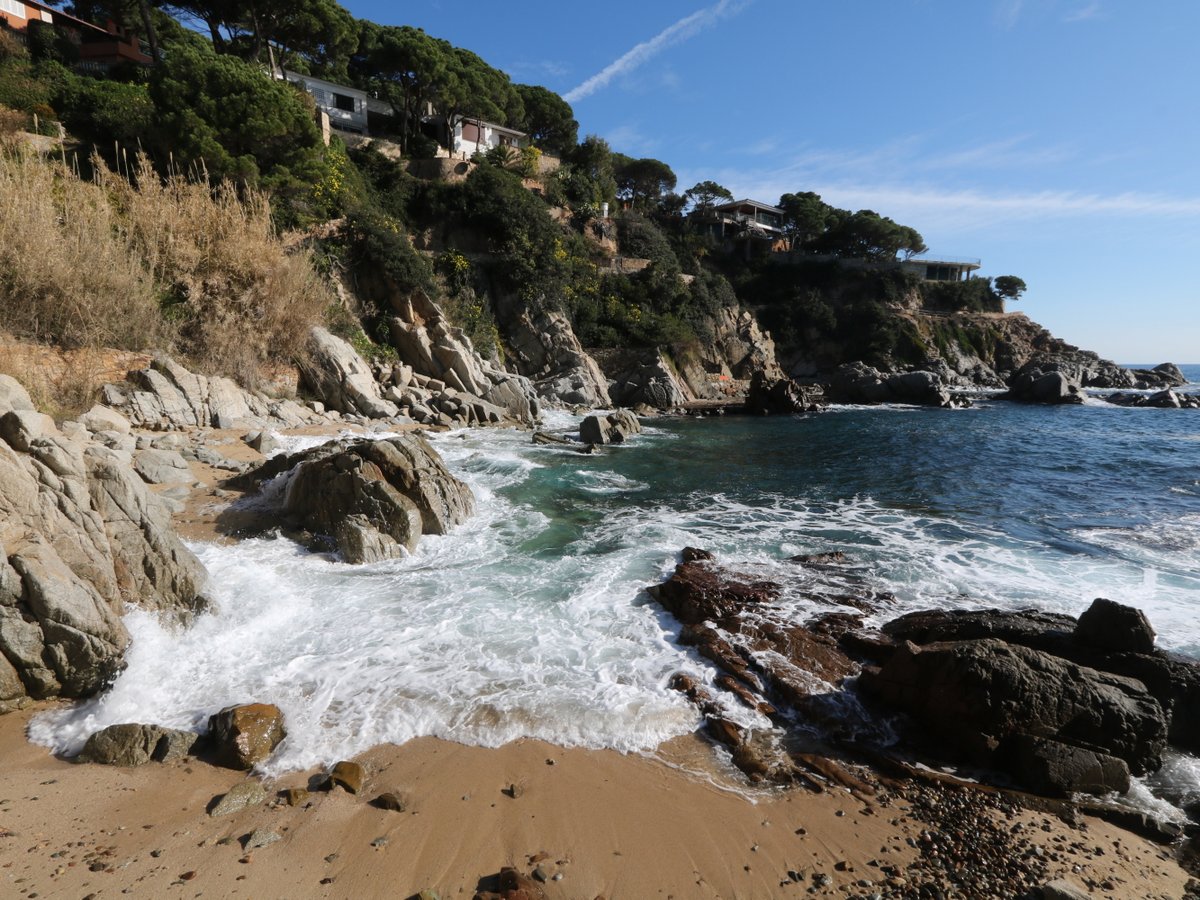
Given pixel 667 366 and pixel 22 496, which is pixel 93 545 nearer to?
pixel 22 496

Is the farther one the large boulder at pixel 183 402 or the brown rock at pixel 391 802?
the large boulder at pixel 183 402

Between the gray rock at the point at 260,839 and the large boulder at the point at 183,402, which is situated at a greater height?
the large boulder at the point at 183,402

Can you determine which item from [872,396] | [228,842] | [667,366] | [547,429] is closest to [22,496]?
[228,842]

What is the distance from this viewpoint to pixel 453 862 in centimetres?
433

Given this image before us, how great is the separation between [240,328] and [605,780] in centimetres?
1973

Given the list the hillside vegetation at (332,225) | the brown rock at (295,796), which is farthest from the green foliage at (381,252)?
the brown rock at (295,796)

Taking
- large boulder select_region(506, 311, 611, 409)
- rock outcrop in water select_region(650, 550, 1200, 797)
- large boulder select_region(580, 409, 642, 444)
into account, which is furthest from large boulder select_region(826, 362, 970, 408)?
rock outcrop in water select_region(650, 550, 1200, 797)

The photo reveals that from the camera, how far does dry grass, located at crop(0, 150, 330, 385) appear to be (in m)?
14.6

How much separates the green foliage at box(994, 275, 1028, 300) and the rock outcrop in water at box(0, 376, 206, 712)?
Result: 8039 centimetres

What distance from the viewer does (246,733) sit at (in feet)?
17.4

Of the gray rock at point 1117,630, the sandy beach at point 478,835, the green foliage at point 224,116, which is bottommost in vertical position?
the sandy beach at point 478,835

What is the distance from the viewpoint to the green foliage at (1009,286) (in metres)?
66.4

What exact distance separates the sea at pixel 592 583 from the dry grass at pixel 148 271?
7.62 metres

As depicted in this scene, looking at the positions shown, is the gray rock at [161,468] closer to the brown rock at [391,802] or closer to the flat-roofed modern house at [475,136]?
the brown rock at [391,802]
